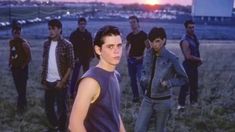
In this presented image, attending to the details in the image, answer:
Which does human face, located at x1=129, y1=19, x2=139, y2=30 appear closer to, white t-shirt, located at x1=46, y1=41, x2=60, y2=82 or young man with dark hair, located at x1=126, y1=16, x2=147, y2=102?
young man with dark hair, located at x1=126, y1=16, x2=147, y2=102

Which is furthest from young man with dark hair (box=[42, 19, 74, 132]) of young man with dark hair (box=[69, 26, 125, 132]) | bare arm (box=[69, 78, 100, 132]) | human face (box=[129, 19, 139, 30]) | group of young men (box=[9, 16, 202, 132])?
bare arm (box=[69, 78, 100, 132])

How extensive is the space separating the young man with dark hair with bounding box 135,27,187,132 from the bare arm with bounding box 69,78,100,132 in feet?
9.23

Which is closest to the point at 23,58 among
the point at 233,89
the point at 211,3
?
the point at 233,89

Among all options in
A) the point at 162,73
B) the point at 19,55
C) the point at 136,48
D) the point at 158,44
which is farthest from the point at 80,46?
the point at 162,73

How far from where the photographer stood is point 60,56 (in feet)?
23.7

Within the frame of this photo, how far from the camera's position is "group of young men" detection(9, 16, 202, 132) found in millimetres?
3086

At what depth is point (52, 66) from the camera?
726cm

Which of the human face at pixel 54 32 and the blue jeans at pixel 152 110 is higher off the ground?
the human face at pixel 54 32

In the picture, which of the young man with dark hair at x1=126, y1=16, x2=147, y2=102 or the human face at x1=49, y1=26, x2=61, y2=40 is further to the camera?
the young man with dark hair at x1=126, y1=16, x2=147, y2=102

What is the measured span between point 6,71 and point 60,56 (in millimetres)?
10128

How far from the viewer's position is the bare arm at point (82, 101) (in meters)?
2.97

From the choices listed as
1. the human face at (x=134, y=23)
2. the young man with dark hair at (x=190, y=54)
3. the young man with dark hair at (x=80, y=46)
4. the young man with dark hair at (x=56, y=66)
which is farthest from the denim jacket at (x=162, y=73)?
the young man with dark hair at (x=80, y=46)

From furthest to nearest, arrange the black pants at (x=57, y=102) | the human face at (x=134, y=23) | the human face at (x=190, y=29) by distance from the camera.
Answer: the human face at (x=134, y=23)
the human face at (x=190, y=29)
the black pants at (x=57, y=102)

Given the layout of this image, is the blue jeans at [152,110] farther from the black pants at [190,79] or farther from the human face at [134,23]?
the human face at [134,23]
